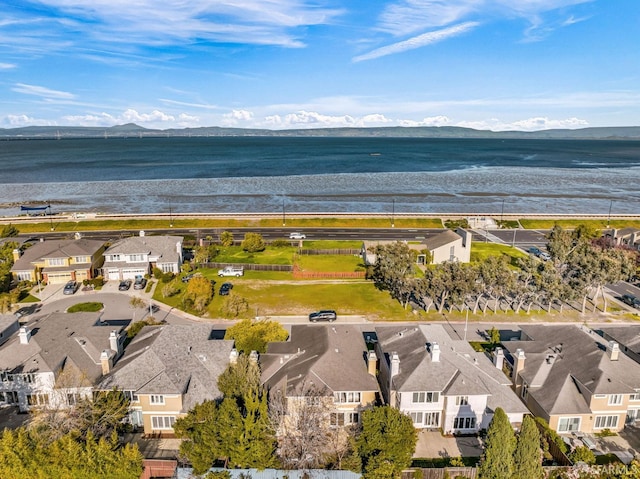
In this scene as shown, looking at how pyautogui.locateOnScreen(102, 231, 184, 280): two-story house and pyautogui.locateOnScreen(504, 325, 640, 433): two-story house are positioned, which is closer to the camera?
pyautogui.locateOnScreen(504, 325, 640, 433): two-story house

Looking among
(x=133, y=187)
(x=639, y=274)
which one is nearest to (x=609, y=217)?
(x=639, y=274)

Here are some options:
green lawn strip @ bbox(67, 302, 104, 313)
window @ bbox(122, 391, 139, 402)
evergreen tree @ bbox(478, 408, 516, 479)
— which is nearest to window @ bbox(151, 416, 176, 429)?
window @ bbox(122, 391, 139, 402)

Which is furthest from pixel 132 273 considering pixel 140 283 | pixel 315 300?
pixel 315 300

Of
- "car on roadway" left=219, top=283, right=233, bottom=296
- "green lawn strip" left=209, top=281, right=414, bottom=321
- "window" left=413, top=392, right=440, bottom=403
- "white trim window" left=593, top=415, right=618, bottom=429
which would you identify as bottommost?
"white trim window" left=593, top=415, right=618, bottom=429

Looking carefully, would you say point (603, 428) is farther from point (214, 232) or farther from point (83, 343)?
point (214, 232)

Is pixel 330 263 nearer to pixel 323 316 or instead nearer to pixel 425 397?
pixel 323 316

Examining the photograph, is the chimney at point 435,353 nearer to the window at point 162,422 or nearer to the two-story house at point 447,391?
the two-story house at point 447,391

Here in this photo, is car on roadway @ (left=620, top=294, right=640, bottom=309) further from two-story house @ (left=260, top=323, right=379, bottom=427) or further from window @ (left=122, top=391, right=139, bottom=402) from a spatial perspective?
window @ (left=122, top=391, right=139, bottom=402)
